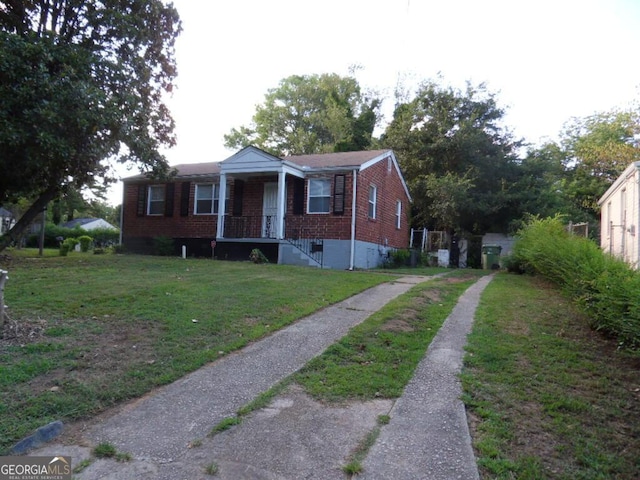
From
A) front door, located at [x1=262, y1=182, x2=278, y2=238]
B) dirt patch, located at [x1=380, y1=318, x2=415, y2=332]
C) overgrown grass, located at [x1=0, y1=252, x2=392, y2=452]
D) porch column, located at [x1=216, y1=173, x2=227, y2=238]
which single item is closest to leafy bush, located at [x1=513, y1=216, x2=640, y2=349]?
dirt patch, located at [x1=380, y1=318, x2=415, y2=332]

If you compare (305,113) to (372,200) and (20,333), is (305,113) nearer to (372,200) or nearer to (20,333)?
(372,200)

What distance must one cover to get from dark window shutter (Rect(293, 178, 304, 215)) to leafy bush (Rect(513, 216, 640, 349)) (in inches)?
310

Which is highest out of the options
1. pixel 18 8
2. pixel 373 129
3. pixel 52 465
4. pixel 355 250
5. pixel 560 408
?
pixel 373 129

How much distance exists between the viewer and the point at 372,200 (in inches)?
687

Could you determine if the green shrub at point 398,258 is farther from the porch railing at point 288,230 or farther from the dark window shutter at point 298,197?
the dark window shutter at point 298,197

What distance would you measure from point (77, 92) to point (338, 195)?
8.18m

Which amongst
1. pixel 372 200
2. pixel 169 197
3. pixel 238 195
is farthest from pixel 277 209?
pixel 169 197

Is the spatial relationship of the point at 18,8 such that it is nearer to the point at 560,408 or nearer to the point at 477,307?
the point at 477,307

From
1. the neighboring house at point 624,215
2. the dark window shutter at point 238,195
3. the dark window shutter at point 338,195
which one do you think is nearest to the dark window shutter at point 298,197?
the dark window shutter at point 338,195

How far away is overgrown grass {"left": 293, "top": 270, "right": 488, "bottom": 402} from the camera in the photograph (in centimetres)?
436

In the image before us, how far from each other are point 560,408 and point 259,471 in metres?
2.57

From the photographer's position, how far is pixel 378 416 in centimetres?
380

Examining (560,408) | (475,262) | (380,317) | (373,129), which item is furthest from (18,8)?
(373,129)

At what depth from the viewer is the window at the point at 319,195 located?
16.2 metres
